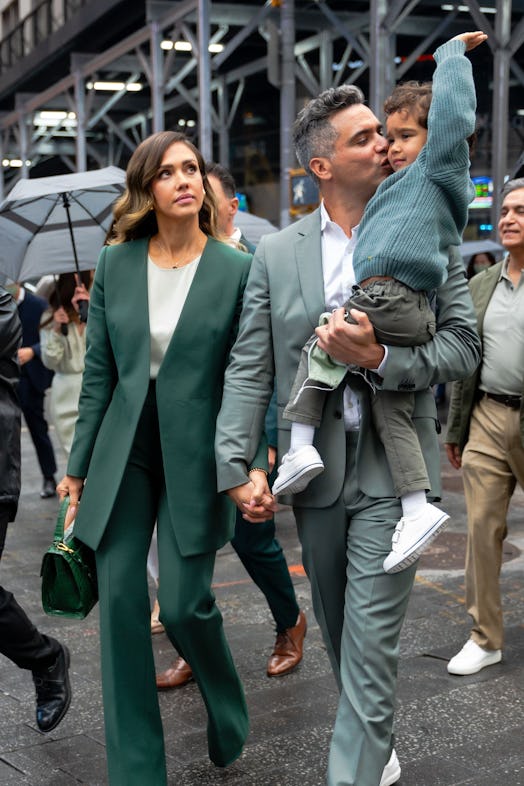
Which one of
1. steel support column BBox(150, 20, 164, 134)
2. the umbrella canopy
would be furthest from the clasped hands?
steel support column BBox(150, 20, 164, 134)

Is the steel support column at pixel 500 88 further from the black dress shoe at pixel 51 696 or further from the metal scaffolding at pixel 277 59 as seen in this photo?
the black dress shoe at pixel 51 696

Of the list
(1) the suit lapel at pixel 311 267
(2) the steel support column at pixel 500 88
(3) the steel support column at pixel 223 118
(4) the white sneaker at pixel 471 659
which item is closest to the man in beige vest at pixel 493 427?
(4) the white sneaker at pixel 471 659

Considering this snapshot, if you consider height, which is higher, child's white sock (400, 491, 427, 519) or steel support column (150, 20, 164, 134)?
steel support column (150, 20, 164, 134)

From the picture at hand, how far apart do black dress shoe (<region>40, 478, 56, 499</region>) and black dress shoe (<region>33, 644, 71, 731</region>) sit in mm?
5520

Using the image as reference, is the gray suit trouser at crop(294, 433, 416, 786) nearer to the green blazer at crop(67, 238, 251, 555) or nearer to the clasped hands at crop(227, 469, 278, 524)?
the clasped hands at crop(227, 469, 278, 524)

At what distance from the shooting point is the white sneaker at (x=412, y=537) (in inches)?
130

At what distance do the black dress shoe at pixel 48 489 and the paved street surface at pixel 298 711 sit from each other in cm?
320

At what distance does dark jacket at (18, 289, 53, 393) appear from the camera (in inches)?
391

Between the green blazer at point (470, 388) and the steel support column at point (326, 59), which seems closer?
the green blazer at point (470, 388)

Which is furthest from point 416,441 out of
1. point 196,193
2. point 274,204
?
point 274,204

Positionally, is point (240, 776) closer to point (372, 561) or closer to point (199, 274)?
point (372, 561)

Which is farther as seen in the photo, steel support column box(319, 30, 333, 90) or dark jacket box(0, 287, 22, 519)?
steel support column box(319, 30, 333, 90)

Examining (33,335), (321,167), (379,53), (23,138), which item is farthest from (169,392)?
(23,138)

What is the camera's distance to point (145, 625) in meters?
3.83
